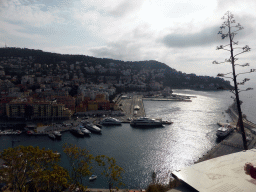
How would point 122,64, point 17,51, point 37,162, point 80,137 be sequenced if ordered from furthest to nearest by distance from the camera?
point 122,64, point 17,51, point 80,137, point 37,162

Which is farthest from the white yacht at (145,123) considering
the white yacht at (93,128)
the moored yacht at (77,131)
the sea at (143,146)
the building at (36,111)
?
the building at (36,111)

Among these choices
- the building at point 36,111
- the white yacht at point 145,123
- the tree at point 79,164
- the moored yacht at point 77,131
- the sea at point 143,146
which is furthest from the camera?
the building at point 36,111

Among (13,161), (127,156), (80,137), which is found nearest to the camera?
(13,161)

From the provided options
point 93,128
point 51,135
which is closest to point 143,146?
point 93,128

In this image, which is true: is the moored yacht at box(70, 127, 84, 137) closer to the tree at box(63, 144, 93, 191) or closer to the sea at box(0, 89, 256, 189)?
the sea at box(0, 89, 256, 189)

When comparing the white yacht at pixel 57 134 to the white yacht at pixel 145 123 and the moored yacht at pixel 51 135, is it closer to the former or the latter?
the moored yacht at pixel 51 135

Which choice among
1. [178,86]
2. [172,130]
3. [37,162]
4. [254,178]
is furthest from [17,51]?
[254,178]

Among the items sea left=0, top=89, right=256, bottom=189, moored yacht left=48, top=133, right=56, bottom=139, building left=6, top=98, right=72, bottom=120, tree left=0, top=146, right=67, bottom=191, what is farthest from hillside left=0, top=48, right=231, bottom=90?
tree left=0, top=146, right=67, bottom=191

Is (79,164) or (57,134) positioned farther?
(57,134)

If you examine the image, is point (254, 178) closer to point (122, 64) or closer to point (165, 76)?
point (165, 76)

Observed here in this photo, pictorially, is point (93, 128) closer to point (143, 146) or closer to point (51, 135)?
point (51, 135)

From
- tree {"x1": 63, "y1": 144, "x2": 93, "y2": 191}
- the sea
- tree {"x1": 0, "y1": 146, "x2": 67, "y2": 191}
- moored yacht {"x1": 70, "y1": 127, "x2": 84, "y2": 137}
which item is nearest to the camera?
tree {"x1": 0, "y1": 146, "x2": 67, "y2": 191}
